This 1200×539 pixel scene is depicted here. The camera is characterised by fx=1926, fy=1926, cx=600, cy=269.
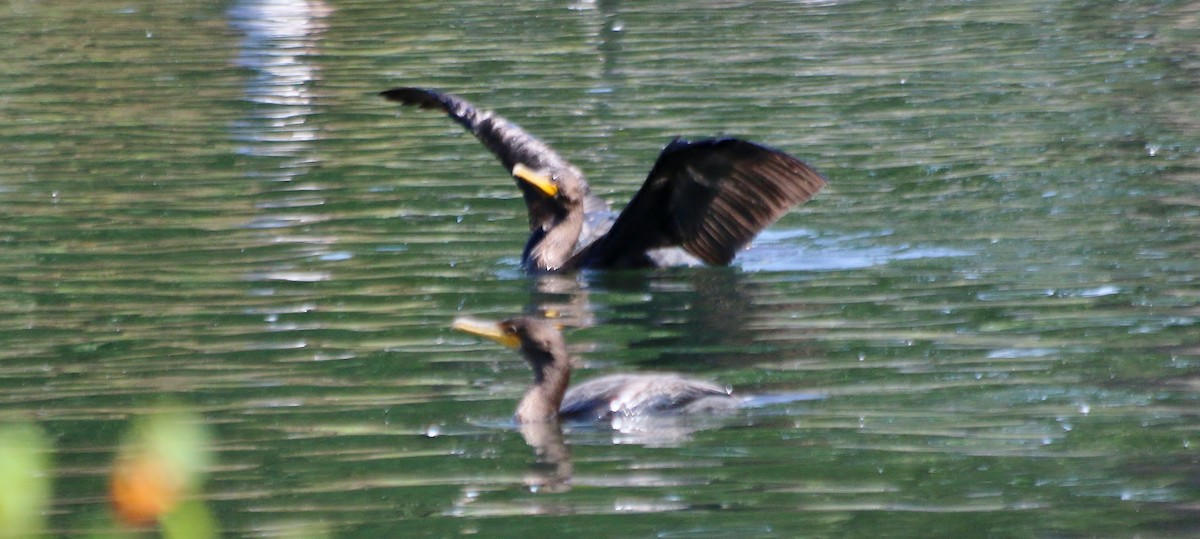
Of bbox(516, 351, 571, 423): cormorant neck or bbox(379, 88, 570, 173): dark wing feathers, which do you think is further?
bbox(379, 88, 570, 173): dark wing feathers

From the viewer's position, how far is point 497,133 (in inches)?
469

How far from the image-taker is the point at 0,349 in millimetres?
8820

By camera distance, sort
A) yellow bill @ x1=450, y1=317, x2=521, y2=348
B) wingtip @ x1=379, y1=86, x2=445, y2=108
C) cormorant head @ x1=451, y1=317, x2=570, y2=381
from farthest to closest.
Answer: wingtip @ x1=379, y1=86, x2=445, y2=108, yellow bill @ x1=450, y1=317, x2=521, y2=348, cormorant head @ x1=451, y1=317, x2=570, y2=381

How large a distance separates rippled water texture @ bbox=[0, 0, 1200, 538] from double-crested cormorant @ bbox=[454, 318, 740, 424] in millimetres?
107

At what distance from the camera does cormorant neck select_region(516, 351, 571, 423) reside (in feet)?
23.9

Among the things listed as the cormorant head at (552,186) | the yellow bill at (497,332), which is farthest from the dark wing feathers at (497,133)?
the yellow bill at (497,332)

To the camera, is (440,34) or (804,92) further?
(440,34)

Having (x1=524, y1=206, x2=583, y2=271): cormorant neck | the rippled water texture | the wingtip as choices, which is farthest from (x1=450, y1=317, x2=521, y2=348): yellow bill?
the wingtip

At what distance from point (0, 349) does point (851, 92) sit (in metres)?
9.12

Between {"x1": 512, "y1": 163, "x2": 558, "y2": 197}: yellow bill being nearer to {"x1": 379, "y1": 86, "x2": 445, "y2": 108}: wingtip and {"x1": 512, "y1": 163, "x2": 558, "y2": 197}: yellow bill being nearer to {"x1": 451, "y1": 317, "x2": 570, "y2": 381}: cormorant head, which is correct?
{"x1": 379, "y1": 86, "x2": 445, "y2": 108}: wingtip

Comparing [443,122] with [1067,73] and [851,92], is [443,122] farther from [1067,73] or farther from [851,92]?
[1067,73]

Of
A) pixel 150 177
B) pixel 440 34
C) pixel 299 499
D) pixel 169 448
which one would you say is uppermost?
pixel 169 448

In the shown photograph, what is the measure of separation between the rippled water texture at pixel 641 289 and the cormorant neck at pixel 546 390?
124 mm

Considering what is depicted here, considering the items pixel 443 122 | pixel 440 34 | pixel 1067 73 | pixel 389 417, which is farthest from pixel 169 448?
pixel 440 34
